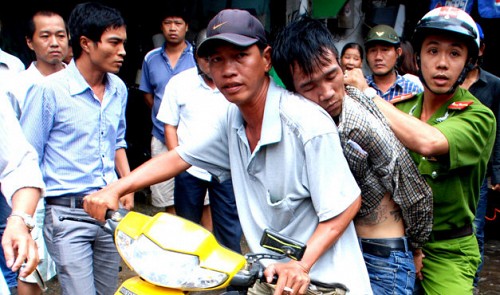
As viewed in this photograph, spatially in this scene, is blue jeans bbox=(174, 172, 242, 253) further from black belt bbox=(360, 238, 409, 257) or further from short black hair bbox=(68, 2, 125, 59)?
black belt bbox=(360, 238, 409, 257)

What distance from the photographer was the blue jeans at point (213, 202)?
18.0 feet

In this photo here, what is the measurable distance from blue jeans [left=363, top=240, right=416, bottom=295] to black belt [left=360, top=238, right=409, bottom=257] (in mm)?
17

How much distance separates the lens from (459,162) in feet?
8.93

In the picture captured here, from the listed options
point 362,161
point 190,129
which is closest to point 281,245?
point 362,161

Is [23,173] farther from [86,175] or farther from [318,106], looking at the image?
[86,175]

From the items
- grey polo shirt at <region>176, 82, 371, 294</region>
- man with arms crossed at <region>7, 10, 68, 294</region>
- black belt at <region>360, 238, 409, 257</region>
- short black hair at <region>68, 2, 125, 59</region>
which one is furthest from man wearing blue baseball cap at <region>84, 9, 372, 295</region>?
man with arms crossed at <region>7, 10, 68, 294</region>

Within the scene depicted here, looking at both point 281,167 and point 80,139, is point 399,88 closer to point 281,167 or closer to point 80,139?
point 80,139

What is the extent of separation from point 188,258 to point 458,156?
138cm

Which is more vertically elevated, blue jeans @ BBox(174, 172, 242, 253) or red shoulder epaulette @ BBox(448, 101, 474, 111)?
red shoulder epaulette @ BBox(448, 101, 474, 111)

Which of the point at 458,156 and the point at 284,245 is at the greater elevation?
the point at 458,156

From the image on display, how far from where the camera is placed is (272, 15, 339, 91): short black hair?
2412 millimetres

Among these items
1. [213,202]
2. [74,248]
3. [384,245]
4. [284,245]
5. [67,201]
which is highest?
[284,245]

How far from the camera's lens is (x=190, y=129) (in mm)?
5359

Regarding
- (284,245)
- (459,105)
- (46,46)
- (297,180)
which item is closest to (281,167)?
(297,180)
